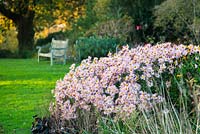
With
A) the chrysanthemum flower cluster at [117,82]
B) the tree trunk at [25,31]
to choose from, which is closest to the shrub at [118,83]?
the chrysanthemum flower cluster at [117,82]

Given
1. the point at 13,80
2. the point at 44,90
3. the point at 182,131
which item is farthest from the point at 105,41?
the point at 182,131

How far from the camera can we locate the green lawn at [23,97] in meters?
6.68

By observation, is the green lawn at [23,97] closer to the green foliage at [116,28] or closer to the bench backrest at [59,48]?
the bench backrest at [59,48]

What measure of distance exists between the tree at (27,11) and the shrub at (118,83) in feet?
→ 69.4

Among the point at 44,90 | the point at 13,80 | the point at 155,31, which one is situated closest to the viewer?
the point at 44,90

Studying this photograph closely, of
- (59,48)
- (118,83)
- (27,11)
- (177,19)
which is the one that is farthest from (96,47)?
(118,83)

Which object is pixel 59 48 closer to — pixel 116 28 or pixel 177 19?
pixel 116 28

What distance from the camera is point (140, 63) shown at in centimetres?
537

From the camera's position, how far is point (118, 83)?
545cm

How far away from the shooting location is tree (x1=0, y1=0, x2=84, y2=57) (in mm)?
26625

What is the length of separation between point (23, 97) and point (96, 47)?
8556 mm

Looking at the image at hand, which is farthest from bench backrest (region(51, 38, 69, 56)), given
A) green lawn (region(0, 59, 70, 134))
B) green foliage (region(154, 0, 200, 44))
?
green foliage (region(154, 0, 200, 44))

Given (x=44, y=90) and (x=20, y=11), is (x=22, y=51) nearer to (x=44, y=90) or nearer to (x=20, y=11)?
(x=20, y=11)

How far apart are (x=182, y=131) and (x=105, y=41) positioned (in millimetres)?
13855
